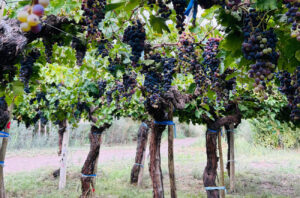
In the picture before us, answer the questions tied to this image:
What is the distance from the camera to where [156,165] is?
370 cm

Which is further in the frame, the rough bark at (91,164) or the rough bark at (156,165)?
the rough bark at (91,164)

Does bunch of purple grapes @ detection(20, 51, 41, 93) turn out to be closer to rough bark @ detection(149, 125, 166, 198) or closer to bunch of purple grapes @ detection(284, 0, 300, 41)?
rough bark @ detection(149, 125, 166, 198)

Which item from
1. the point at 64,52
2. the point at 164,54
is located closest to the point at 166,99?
the point at 164,54

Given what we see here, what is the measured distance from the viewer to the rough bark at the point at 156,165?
11.9 ft

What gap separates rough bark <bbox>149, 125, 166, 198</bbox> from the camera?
Result: 11.9ft

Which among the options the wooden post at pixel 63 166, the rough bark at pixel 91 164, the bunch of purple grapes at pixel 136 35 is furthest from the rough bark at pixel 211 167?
the wooden post at pixel 63 166

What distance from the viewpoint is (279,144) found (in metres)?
16.8

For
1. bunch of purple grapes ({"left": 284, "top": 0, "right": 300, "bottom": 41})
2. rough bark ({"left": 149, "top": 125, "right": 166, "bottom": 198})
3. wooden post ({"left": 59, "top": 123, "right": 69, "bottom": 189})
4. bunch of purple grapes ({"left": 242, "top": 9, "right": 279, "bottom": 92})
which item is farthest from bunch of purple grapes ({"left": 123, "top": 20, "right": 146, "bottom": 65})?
wooden post ({"left": 59, "top": 123, "right": 69, "bottom": 189})

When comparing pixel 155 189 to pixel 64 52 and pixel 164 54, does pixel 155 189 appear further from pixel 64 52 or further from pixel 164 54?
pixel 64 52

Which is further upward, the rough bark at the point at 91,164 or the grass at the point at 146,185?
the rough bark at the point at 91,164

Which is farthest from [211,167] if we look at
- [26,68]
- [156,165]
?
[26,68]

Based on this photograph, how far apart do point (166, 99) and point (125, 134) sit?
20.2m

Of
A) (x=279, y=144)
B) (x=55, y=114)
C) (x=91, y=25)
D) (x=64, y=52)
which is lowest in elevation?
(x=279, y=144)

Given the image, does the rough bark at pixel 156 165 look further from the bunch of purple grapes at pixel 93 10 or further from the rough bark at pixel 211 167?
the bunch of purple grapes at pixel 93 10
